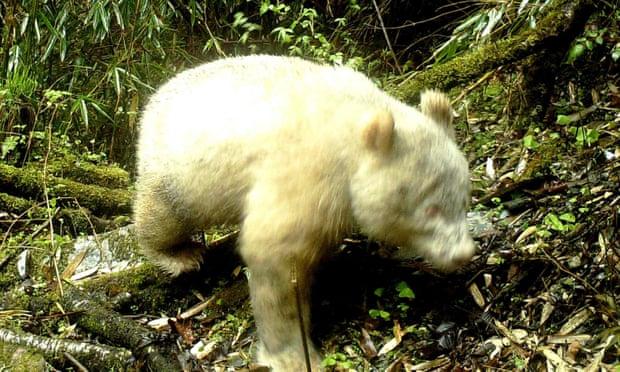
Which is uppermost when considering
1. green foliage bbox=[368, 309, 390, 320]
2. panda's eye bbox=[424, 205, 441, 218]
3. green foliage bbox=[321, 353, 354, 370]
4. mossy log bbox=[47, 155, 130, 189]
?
panda's eye bbox=[424, 205, 441, 218]

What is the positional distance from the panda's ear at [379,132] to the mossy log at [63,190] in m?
3.21

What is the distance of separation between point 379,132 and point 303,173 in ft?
1.47

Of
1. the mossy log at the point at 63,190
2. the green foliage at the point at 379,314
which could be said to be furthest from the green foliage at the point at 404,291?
the mossy log at the point at 63,190

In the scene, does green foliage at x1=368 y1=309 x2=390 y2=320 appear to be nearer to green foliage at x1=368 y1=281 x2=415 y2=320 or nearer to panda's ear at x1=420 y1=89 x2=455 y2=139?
green foliage at x1=368 y1=281 x2=415 y2=320

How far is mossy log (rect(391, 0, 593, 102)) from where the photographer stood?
17.4 ft

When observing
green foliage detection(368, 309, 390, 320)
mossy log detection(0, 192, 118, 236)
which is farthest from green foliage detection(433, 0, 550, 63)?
mossy log detection(0, 192, 118, 236)

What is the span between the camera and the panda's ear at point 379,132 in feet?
12.2

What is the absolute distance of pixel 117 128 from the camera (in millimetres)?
7770

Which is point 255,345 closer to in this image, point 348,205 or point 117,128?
point 348,205

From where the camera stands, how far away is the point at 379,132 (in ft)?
12.2

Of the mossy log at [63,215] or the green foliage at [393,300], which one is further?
the mossy log at [63,215]

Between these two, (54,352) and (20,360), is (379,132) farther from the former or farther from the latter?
(20,360)

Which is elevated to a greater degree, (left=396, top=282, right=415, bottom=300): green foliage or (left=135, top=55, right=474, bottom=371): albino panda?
(left=135, top=55, right=474, bottom=371): albino panda

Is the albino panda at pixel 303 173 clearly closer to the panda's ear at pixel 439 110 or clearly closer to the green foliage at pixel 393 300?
the panda's ear at pixel 439 110
